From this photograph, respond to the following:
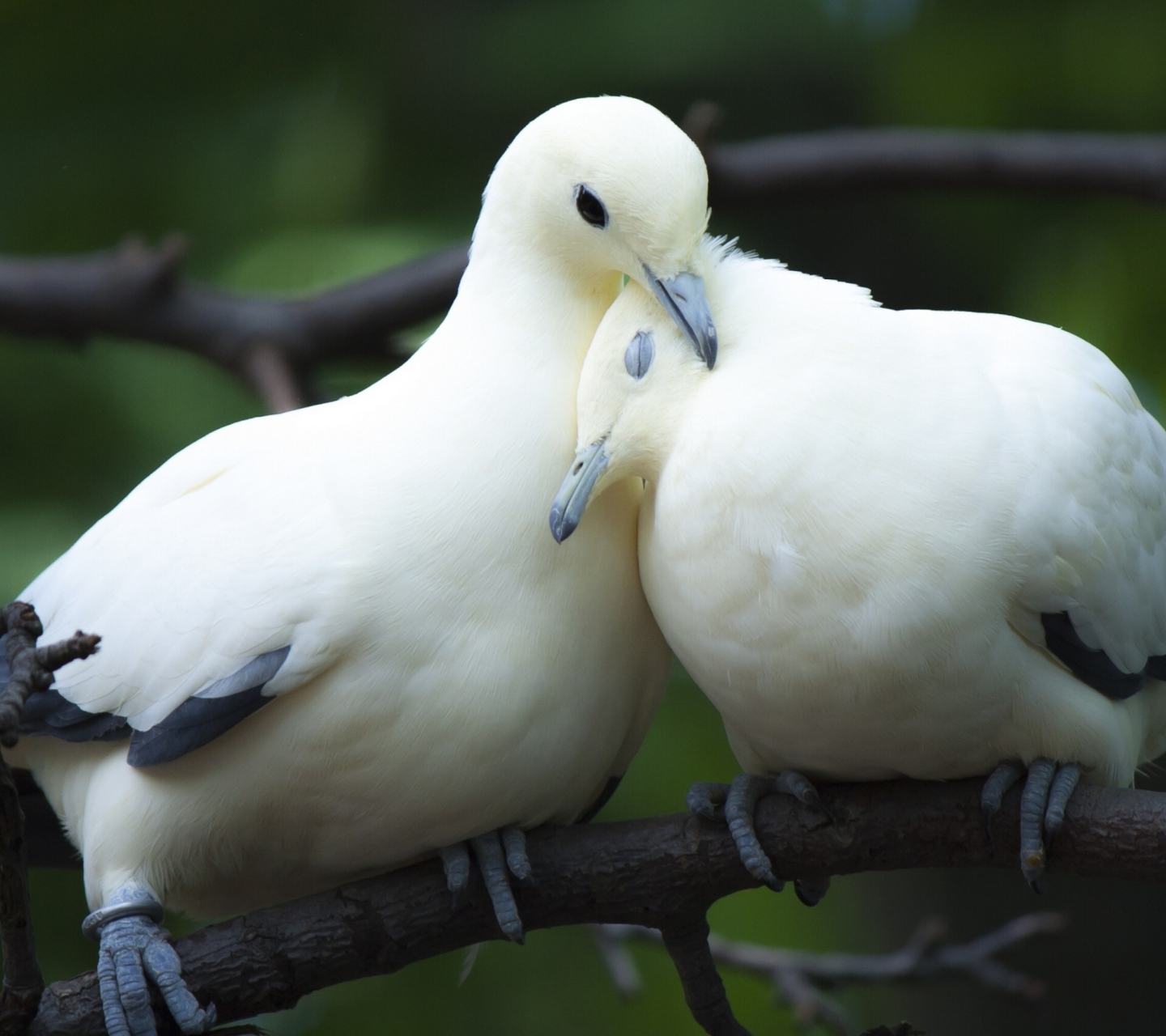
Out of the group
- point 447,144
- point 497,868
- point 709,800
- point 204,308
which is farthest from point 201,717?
point 447,144

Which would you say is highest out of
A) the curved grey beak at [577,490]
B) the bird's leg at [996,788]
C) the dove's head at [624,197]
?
the dove's head at [624,197]

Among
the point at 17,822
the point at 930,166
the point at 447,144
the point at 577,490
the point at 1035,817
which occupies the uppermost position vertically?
the point at 447,144

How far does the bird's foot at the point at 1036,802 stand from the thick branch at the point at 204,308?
3.70 feet

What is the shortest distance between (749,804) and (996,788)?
0.58 ft

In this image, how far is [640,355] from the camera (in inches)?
38.0

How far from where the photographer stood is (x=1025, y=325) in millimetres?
1037

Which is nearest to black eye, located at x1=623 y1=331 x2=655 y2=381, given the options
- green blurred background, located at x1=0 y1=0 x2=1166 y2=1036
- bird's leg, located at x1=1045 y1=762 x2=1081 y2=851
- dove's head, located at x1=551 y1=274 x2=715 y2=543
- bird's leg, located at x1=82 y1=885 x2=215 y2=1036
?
dove's head, located at x1=551 y1=274 x2=715 y2=543

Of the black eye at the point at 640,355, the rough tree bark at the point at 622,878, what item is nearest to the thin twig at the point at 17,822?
the rough tree bark at the point at 622,878

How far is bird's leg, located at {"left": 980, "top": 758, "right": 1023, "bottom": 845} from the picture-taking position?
3.09 feet

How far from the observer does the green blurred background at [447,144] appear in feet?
8.16

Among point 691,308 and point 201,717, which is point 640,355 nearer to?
point 691,308

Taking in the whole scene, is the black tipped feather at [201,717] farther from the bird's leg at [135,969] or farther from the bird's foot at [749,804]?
the bird's foot at [749,804]

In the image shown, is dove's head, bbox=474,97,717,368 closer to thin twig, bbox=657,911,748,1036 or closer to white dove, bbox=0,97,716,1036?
white dove, bbox=0,97,716,1036

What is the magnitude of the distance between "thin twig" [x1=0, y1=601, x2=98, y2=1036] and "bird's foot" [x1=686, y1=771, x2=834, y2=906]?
463 millimetres
